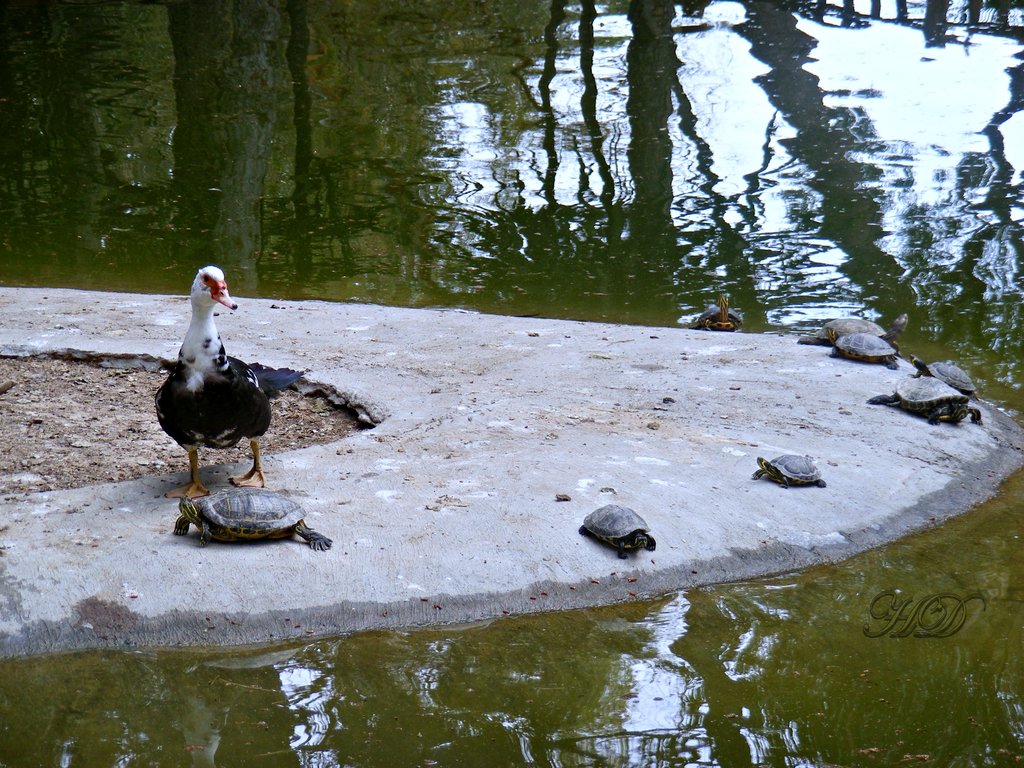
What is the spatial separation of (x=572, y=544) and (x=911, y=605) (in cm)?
161

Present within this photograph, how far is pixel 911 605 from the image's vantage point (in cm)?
480

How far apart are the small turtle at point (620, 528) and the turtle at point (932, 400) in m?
2.90

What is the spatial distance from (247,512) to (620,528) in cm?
175

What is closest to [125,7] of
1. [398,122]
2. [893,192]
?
[398,122]

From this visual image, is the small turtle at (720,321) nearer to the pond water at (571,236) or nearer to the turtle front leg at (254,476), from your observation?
the pond water at (571,236)

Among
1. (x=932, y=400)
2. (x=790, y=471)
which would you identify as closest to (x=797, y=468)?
(x=790, y=471)

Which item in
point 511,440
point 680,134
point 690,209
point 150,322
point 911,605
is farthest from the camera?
point 680,134

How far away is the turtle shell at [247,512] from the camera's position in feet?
15.4

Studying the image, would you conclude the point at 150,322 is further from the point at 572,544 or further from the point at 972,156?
the point at 972,156

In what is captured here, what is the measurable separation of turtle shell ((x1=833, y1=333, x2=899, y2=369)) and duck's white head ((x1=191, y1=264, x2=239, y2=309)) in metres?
5.05

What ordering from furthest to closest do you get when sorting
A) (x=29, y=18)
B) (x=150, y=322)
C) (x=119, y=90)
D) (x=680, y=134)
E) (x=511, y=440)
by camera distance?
(x=29, y=18) → (x=119, y=90) → (x=680, y=134) → (x=150, y=322) → (x=511, y=440)

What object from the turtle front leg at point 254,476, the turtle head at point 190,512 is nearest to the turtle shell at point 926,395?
the turtle front leg at point 254,476

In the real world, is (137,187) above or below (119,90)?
below

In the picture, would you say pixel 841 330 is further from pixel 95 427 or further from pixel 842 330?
pixel 95 427
